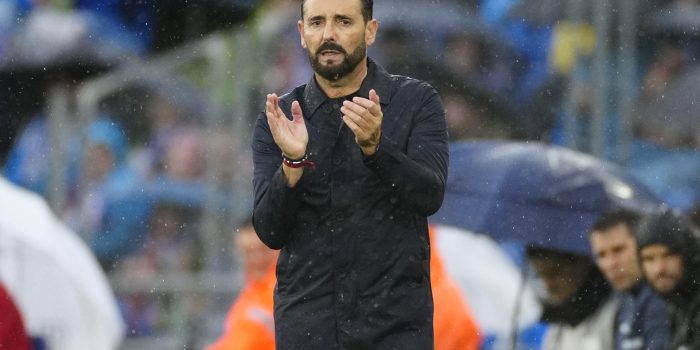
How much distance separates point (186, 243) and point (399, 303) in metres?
5.71

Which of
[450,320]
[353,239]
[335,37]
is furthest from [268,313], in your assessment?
[335,37]

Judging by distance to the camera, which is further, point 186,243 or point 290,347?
point 186,243

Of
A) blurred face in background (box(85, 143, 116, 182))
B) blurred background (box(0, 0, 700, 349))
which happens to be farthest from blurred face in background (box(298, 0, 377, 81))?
blurred face in background (box(85, 143, 116, 182))

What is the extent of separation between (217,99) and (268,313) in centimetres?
249

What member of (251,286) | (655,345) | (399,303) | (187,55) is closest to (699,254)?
(655,345)

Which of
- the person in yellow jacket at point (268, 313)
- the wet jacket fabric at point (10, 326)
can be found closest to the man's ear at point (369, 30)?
the person in yellow jacket at point (268, 313)

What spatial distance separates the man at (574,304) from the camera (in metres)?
7.48

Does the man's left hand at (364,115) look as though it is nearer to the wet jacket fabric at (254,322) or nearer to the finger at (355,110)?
the finger at (355,110)

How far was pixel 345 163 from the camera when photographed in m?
4.58

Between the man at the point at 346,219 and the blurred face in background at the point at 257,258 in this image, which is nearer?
the man at the point at 346,219

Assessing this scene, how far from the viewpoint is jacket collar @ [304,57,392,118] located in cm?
464

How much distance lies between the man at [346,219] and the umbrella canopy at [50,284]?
4.32 m

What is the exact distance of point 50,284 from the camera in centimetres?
887

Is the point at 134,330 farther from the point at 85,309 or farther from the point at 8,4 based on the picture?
the point at 8,4
